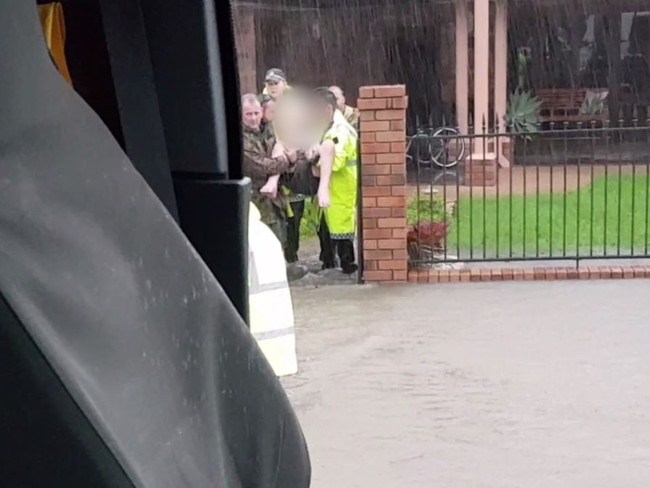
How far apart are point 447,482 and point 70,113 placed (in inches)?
172

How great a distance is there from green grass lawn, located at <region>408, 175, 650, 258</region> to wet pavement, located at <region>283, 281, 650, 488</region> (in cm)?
131

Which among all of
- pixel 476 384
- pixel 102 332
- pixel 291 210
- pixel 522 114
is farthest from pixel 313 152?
pixel 522 114

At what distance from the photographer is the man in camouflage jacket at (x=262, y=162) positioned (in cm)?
1000

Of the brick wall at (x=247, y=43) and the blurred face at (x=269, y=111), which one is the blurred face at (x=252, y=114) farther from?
the brick wall at (x=247, y=43)

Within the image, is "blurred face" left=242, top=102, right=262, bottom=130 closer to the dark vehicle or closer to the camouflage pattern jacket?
the camouflage pattern jacket

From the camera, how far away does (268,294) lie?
5.93 metres

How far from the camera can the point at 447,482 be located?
521cm

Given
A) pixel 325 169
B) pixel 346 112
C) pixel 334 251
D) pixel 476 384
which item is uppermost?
pixel 346 112

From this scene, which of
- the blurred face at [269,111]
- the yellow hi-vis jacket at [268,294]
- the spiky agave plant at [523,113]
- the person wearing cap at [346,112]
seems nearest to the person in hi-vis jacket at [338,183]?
the person wearing cap at [346,112]

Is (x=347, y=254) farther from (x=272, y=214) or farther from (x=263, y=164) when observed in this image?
(x=263, y=164)

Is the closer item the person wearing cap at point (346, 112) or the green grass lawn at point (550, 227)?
the person wearing cap at point (346, 112)

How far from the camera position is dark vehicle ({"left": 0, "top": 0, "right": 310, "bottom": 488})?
2.91 ft

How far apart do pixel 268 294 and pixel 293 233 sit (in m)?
4.80

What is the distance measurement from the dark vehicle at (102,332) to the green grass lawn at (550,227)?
9366mm
